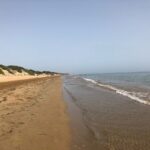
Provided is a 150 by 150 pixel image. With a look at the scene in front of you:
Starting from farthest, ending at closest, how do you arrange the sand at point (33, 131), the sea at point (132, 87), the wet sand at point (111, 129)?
the sea at point (132, 87)
the wet sand at point (111, 129)
the sand at point (33, 131)

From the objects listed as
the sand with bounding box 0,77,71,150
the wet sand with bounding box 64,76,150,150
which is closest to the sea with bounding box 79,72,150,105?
the wet sand with bounding box 64,76,150,150

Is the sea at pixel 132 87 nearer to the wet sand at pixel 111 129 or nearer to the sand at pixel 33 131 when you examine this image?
the wet sand at pixel 111 129

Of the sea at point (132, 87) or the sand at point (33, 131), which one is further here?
the sea at point (132, 87)

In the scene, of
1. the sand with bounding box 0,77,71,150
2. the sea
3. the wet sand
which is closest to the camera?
the sand with bounding box 0,77,71,150

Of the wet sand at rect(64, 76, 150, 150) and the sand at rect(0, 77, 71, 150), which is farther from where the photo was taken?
the wet sand at rect(64, 76, 150, 150)

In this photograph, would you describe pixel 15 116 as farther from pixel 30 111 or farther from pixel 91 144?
pixel 91 144

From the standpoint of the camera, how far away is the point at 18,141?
7316 millimetres

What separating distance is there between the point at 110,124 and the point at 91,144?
2.71 meters

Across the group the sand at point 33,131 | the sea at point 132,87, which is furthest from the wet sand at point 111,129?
the sea at point 132,87

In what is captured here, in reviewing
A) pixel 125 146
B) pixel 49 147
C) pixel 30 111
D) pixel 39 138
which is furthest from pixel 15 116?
pixel 125 146

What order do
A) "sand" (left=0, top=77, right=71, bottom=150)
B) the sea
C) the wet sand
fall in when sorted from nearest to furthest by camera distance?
"sand" (left=0, top=77, right=71, bottom=150) < the wet sand < the sea

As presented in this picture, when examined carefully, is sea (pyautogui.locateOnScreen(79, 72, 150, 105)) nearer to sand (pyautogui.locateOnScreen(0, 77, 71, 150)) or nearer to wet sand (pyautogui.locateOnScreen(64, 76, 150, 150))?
wet sand (pyautogui.locateOnScreen(64, 76, 150, 150))

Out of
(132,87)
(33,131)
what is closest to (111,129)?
(33,131)

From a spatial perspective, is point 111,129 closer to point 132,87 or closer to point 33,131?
point 33,131
